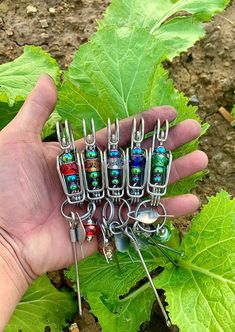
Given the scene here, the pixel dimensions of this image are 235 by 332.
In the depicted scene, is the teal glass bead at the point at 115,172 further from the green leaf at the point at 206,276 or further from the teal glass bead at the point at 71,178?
the green leaf at the point at 206,276

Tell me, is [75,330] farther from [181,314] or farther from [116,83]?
[116,83]

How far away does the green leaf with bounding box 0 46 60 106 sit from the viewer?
102 inches

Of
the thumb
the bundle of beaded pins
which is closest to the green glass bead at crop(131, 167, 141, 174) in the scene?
the bundle of beaded pins

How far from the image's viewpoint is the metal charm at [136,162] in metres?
1.97

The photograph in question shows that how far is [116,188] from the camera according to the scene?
203cm

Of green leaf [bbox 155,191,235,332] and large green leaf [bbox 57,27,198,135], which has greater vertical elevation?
large green leaf [bbox 57,27,198,135]

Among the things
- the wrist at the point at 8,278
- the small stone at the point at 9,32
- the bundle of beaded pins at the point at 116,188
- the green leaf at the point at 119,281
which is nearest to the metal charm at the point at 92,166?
the bundle of beaded pins at the point at 116,188

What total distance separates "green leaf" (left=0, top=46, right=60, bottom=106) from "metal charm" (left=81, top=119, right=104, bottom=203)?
727 mm

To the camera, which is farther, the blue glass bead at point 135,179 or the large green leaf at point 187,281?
the large green leaf at point 187,281

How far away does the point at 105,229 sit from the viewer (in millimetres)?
2131

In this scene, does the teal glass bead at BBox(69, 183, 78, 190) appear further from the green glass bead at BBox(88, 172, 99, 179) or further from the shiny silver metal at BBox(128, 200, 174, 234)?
the shiny silver metal at BBox(128, 200, 174, 234)

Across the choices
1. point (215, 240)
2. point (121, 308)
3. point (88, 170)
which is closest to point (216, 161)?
point (215, 240)

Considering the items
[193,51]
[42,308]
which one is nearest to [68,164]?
[42,308]

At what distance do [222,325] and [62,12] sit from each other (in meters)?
1.99
